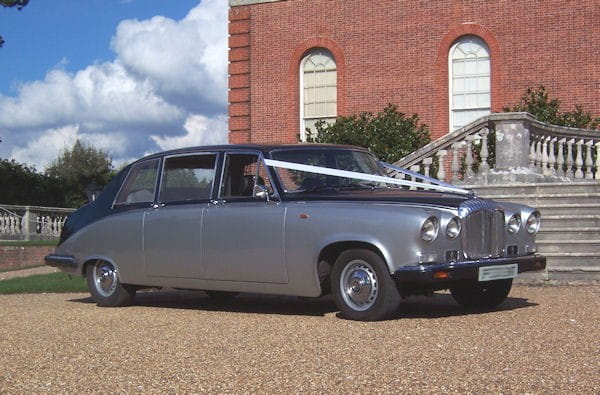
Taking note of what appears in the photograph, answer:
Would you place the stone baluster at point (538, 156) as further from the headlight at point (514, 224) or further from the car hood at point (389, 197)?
the car hood at point (389, 197)

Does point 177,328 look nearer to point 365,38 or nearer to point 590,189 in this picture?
point 590,189

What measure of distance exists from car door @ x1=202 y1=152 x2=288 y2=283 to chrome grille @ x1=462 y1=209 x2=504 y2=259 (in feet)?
5.56

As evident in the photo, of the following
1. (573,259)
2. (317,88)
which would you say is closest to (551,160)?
(573,259)

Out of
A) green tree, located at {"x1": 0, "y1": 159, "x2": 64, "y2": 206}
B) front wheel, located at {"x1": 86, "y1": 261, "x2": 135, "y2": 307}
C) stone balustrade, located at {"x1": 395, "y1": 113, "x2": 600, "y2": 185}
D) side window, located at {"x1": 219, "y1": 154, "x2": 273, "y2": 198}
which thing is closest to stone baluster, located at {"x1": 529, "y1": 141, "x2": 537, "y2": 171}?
stone balustrade, located at {"x1": 395, "y1": 113, "x2": 600, "y2": 185}

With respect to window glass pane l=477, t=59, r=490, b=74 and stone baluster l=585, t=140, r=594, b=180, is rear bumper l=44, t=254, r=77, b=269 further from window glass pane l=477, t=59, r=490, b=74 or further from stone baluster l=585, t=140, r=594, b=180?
window glass pane l=477, t=59, r=490, b=74

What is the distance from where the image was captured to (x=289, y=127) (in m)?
23.0

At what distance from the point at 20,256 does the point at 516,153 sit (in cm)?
1554

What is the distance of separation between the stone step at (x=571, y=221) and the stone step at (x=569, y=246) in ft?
0.99

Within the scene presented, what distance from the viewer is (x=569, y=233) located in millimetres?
12242

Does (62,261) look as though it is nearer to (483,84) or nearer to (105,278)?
(105,278)

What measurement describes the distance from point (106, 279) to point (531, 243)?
459 centimetres

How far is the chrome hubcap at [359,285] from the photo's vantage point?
7859 mm

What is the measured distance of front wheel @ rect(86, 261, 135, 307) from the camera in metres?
9.99

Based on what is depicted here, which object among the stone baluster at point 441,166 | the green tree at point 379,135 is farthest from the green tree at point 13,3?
the stone baluster at point 441,166
